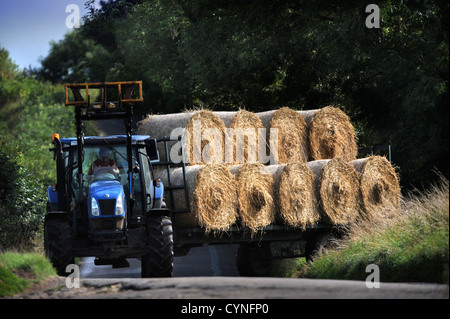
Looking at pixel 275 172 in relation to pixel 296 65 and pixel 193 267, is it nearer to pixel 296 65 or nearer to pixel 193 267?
pixel 193 267

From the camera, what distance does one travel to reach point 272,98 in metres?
22.5

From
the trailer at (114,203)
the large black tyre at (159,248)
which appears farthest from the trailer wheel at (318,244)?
the large black tyre at (159,248)

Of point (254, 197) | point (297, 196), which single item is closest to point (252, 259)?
point (297, 196)

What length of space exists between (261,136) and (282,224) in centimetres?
203

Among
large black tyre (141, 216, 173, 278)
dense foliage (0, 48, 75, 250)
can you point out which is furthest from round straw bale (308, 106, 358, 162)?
dense foliage (0, 48, 75, 250)

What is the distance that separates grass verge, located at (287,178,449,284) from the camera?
10.7 m

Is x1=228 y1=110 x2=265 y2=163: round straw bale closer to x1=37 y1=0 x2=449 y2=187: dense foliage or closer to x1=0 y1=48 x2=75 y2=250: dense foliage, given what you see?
x1=37 y1=0 x2=449 y2=187: dense foliage

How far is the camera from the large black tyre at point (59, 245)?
38.9 ft

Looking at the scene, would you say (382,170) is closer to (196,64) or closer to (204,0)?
(204,0)

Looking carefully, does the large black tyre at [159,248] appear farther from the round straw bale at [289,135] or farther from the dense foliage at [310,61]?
the dense foliage at [310,61]

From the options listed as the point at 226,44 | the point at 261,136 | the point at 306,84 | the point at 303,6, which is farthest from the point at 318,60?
the point at 261,136

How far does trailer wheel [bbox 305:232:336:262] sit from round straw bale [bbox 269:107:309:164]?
1.69 meters

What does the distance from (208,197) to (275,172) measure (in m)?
1.66

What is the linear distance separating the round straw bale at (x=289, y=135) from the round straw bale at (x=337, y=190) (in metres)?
0.91
